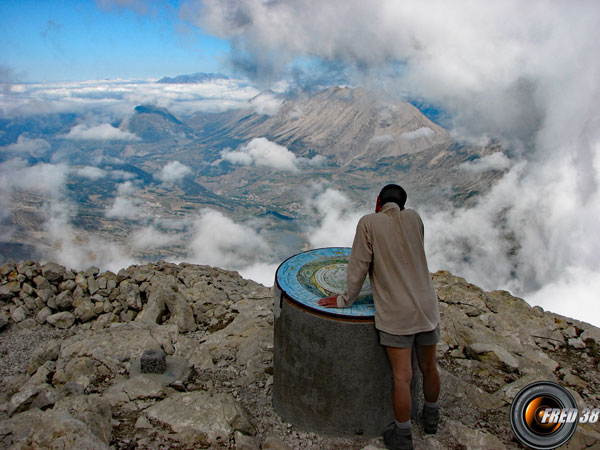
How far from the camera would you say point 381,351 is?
198 inches

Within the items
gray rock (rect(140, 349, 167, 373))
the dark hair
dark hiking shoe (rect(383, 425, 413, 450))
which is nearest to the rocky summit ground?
gray rock (rect(140, 349, 167, 373))

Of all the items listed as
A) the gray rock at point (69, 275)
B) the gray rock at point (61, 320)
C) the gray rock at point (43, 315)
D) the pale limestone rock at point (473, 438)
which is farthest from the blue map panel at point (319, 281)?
the gray rock at point (69, 275)

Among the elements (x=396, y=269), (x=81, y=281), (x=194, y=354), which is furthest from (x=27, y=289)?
(x=396, y=269)

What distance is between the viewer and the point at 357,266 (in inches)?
190

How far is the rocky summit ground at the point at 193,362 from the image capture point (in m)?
5.26

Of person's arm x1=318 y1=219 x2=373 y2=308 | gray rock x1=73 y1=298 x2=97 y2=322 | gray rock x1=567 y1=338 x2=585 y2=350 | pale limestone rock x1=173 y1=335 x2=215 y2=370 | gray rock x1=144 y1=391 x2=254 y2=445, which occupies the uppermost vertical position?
person's arm x1=318 y1=219 x2=373 y2=308

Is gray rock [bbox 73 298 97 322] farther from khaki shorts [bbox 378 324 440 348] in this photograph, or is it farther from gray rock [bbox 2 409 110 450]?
khaki shorts [bbox 378 324 440 348]

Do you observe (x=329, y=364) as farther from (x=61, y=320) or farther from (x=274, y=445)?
(x=61, y=320)

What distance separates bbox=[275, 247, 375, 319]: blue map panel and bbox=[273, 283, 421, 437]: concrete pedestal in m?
0.12

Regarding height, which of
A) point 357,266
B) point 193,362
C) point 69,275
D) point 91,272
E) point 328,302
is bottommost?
point 193,362

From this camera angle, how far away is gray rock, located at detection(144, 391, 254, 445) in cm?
527

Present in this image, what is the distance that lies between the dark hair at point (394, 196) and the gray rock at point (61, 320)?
1013 cm

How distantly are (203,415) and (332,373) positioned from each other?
2085mm

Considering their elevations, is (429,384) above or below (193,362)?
above
